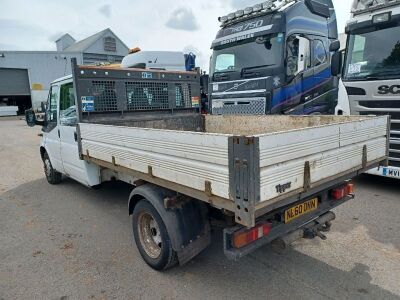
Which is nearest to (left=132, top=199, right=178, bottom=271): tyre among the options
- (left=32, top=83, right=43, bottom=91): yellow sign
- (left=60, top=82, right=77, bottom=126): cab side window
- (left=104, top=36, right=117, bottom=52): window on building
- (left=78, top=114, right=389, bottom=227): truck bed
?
(left=78, top=114, right=389, bottom=227): truck bed

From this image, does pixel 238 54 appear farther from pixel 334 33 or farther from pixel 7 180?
pixel 7 180

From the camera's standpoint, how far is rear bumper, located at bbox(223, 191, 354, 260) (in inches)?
104

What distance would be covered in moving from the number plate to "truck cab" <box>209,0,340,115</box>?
3744mm

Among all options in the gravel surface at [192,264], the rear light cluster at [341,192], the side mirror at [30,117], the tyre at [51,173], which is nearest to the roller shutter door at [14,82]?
the tyre at [51,173]

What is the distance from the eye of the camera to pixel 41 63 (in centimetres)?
3566

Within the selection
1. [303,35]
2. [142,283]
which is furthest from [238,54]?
[142,283]

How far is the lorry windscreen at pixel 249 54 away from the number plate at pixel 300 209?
164 inches

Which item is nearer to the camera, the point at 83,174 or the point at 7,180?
the point at 83,174

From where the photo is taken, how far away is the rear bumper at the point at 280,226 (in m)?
2.65

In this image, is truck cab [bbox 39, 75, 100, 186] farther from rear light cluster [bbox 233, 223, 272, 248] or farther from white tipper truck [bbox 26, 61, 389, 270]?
rear light cluster [bbox 233, 223, 272, 248]

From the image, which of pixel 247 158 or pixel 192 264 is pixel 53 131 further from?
pixel 247 158

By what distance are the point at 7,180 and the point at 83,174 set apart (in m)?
3.67

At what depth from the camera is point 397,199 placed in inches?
202

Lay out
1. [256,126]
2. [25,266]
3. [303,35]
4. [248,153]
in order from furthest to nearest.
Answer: [303,35] → [256,126] → [25,266] → [248,153]
